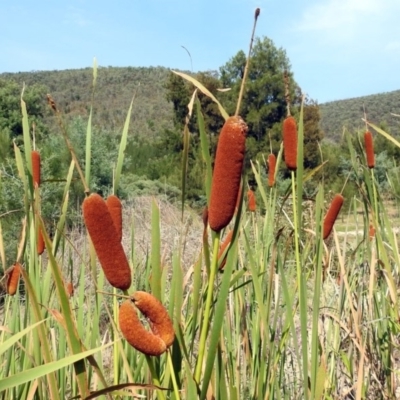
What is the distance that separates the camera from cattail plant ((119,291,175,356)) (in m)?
0.51

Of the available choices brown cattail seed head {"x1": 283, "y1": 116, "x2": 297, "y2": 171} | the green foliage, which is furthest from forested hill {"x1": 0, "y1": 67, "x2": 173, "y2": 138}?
brown cattail seed head {"x1": 283, "y1": 116, "x2": 297, "y2": 171}

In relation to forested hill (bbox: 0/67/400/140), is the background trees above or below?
below

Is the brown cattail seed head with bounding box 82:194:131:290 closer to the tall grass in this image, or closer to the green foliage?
the tall grass

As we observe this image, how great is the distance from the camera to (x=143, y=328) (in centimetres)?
52

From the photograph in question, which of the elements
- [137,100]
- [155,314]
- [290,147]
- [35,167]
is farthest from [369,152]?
[137,100]

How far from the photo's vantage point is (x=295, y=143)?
0.81 metres

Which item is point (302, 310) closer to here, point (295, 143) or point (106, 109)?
point (295, 143)

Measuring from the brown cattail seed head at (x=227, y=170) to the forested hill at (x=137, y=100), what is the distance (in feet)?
104

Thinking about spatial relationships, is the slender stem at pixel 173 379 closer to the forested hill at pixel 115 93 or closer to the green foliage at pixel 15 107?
the green foliage at pixel 15 107

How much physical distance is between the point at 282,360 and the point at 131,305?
0.73 meters

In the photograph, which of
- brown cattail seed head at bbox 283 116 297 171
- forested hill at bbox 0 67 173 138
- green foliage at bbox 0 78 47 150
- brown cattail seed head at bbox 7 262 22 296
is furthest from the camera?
forested hill at bbox 0 67 173 138

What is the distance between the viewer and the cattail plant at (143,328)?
507mm

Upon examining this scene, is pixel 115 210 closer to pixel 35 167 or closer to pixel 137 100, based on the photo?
pixel 35 167

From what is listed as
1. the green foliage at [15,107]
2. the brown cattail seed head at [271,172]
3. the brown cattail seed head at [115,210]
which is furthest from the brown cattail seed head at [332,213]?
the green foliage at [15,107]
